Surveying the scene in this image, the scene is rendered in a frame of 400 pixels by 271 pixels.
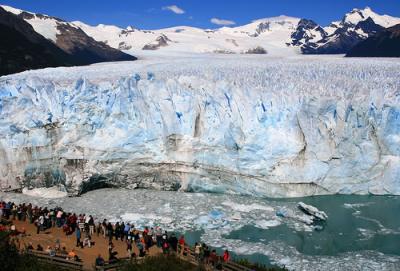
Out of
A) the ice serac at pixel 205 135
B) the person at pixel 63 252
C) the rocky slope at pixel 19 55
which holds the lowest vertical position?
the person at pixel 63 252

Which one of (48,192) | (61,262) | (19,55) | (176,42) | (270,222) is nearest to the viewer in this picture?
(61,262)

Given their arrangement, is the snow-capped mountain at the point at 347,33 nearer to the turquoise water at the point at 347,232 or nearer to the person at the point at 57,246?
the turquoise water at the point at 347,232

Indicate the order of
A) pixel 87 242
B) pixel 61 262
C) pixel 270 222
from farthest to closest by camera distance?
pixel 270 222 < pixel 87 242 < pixel 61 262

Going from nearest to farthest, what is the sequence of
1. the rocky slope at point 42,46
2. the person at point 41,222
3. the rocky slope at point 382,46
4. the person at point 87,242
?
the person at point 87,242 < the person at point 41,222 < the rocky slope at point 42,46 < the rocky slope at point 382,46

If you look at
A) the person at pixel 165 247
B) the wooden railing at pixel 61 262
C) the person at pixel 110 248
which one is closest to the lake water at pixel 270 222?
the person at pixel 165 247

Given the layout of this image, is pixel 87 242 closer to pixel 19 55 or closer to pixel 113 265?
pixel 113 265

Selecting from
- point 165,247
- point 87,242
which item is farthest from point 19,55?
point 165,247
